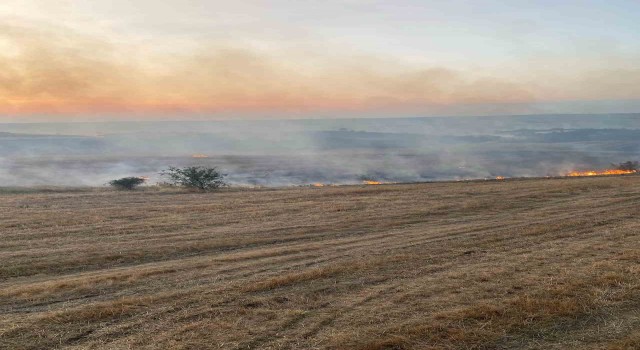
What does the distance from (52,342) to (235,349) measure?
11.2ft

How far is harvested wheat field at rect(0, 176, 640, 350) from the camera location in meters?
9.07

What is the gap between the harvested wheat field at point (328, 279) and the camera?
907 cm

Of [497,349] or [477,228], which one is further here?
[477,228]

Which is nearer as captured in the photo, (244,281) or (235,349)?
(235,349)

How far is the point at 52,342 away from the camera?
8930 mm

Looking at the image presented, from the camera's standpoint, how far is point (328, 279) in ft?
42.0

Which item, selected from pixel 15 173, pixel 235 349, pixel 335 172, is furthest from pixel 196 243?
pixel 15 173

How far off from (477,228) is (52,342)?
51.4ft

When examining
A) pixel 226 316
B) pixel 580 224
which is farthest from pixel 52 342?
pixel 580 224

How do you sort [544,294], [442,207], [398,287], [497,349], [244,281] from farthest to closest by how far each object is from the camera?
[442,207]
[244,281]
[398,287]
[544,294]
[497,349]

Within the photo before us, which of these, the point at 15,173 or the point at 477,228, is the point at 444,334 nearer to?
the point at 477,228

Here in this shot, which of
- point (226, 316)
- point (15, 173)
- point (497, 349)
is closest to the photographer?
point (497, 349)

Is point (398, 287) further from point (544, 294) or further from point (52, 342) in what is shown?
point (52, 342)

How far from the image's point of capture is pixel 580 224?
1956cm
